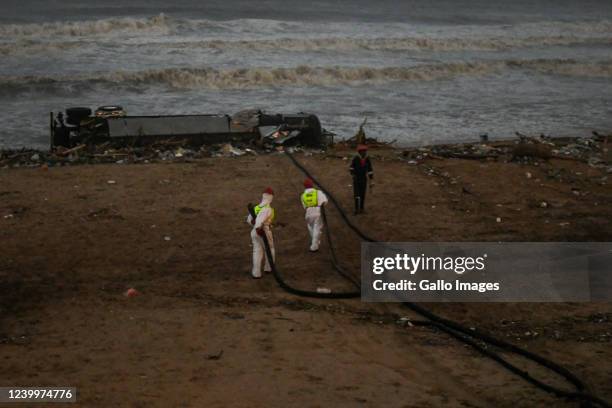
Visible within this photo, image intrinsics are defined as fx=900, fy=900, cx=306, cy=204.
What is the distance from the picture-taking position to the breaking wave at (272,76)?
131 feet

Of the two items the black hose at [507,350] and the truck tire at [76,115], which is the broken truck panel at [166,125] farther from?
the black hose at [507,350]

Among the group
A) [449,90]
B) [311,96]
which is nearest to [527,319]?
[311,96]

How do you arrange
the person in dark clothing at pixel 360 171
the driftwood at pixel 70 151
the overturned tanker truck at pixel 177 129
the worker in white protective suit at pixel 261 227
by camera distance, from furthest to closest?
the overturned tanker truck at pixel 177 129, the driftwood at pixel 70 151, the person in dark clothing at pixel 360 171, the worker in white protective suit at pixel 261 227

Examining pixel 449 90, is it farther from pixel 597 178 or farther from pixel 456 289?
pixel 456 289

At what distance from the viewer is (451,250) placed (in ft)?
54.3

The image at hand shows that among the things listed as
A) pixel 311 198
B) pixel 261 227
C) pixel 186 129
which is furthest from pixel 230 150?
pixel 261 227

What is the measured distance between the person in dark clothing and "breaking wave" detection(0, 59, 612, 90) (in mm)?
22474

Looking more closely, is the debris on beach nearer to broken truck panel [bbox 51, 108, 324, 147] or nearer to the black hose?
broken truck panel [bbox 51, 108, 324, 147]

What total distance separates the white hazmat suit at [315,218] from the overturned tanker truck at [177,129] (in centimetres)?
944

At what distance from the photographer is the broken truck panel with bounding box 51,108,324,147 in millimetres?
24859

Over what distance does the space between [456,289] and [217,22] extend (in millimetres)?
47174

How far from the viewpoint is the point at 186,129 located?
25531mm

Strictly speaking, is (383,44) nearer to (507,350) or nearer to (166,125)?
(166,125)

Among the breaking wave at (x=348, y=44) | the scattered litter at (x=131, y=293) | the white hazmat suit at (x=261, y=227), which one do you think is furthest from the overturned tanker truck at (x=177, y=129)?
the breaking wave at (x=348, y=44)
